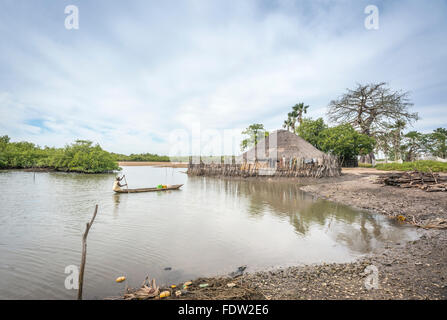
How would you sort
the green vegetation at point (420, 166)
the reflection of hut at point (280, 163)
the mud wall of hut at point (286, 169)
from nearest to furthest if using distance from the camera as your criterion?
the green vegetation at point (420, 166) → the mud wall of hut at point (286, 169) → the reflection of hut at point (280, 163)

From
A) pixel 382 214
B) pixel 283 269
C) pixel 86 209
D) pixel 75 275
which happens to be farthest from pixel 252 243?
pixel 86 209

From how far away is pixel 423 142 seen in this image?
4116 cm

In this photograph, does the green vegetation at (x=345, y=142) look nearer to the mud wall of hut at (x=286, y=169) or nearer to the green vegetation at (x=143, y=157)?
the mud wall of hut at (x=286, y=169)

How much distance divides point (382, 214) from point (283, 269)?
6.94 metres

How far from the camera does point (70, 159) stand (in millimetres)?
30281

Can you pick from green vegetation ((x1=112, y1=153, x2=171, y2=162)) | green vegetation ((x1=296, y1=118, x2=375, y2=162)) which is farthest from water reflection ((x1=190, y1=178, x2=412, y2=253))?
green vegetation ((x1=112, y1=153, x2=171, y2=162))

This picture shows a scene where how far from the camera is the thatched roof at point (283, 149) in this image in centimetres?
2711

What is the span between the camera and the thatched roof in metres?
27.1

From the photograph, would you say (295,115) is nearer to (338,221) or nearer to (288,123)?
(288,123)

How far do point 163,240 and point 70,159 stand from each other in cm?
3107

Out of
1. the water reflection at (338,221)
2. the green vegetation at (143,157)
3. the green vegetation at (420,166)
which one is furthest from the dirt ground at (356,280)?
the green vegetation at (143,157)

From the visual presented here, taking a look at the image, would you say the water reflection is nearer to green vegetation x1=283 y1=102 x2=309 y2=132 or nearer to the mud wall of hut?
the mud wall of hut

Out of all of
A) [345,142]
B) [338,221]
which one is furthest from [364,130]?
[338,221]
